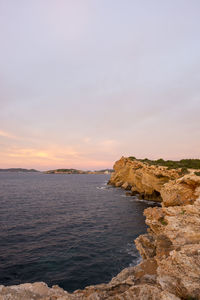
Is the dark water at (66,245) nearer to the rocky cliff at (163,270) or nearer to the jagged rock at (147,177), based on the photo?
the rocky cliff at (163,270)

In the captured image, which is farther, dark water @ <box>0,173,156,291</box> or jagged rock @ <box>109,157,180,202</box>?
jagged rock @ <box>109,157,180,202</box>

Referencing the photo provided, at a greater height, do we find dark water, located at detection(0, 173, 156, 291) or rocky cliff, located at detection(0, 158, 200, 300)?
rocky cliff, located at detection(0, 158, 200, 300)

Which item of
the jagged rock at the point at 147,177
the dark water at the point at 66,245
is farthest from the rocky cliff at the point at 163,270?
the jagged rock at the point at 147,177

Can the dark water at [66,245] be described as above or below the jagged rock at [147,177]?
below

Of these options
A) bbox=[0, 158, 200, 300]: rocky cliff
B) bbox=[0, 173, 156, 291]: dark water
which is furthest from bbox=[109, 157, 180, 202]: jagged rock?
bbox=[0, 158, 200, 300]: rocky cliff

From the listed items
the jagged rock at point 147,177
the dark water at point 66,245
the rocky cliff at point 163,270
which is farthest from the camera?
the jagged rock at point 147,177

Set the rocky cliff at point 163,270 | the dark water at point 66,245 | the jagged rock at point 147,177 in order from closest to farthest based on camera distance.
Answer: the rocky cliff at point 163,270 < the dark water at point 66,245 < the jagged rock at point 147,177

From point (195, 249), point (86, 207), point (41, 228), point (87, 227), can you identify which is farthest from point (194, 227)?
point (86, 207)

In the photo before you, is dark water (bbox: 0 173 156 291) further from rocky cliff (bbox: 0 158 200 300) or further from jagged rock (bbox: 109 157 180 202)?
jagged rock (bbox: 109 157 180 202)

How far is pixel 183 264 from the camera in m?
8.45

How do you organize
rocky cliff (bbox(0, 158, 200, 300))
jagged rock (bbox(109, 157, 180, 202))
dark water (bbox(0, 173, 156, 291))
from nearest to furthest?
rocky cliff (bbox(0, 158, 200, 300))
dark water (bbox(0, 173, 156, 291))
jagged rock (bbox(109, 157, 180, 202))

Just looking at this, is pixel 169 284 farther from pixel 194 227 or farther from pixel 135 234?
pixel 135 234

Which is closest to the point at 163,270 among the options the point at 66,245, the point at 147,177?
the point at 66,245

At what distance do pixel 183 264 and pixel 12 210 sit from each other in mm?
43332
